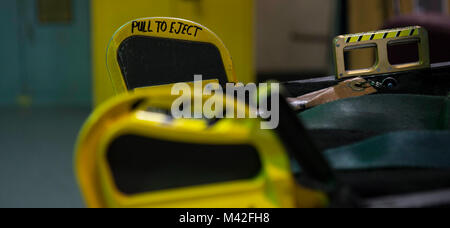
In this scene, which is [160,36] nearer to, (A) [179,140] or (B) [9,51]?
(A) [179,140]

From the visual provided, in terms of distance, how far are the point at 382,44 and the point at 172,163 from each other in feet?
2.08

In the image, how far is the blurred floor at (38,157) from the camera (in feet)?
6.91

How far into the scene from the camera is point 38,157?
286 centimetres

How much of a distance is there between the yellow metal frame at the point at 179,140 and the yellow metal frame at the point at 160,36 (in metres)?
0.39

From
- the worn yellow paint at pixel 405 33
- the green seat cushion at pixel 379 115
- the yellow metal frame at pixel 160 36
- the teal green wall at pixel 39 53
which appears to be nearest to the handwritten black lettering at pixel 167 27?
the yellow metal frame at pixel 160 36

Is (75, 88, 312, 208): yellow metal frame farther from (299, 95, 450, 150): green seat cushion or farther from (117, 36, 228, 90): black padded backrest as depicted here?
(117, 36, 228, 90): black padded backrest

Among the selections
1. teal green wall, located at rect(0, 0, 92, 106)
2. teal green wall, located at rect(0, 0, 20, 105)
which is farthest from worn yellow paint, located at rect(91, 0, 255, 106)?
teal green wall, located at rect(0, 0, 20, 105)

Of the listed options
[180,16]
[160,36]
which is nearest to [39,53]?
[180,16]

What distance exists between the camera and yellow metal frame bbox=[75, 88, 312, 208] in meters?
0.52

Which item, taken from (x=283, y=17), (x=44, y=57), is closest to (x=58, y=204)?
(x=44, y=57)

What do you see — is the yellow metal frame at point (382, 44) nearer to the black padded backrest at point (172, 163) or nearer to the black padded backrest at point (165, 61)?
the black padded backrest at point (165, 61)

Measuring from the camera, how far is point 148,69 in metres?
0.98

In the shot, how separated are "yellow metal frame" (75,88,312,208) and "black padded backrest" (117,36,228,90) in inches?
16.1
